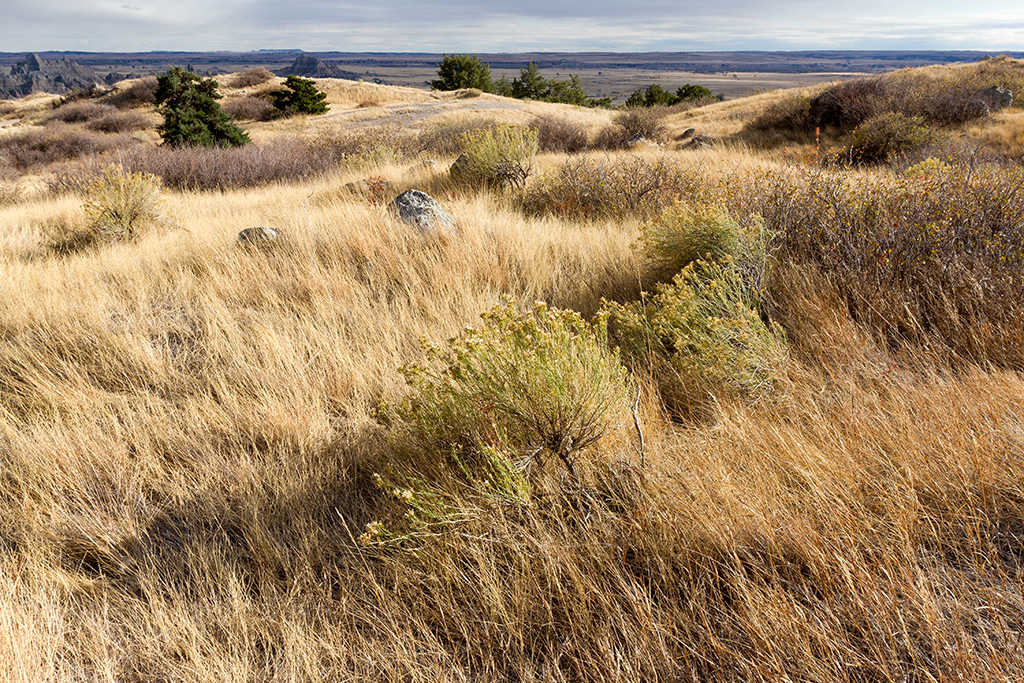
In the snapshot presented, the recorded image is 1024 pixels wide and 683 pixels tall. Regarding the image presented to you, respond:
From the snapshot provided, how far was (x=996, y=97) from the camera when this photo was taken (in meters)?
14.7

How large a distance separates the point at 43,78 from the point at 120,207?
5968 inches

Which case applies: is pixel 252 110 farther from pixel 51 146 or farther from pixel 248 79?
pixel 51 146

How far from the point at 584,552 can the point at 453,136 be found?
16024 millimetres

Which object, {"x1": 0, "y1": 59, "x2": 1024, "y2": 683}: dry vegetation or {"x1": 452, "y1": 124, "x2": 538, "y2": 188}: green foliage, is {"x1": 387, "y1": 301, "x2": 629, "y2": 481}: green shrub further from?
{"x1": 452, "y1": 124, "x2": 538, "y2": 188}: green foliage

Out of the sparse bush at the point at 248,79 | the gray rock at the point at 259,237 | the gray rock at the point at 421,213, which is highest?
the sparse bush at the point at 248,79

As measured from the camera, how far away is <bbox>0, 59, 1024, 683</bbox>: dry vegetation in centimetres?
158

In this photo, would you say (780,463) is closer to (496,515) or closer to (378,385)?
(496,515)

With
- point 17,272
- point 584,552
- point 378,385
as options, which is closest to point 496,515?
point 584,552

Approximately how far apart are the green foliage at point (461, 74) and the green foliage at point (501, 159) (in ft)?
116

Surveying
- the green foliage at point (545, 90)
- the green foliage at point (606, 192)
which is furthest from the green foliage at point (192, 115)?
the green foliage at point (545, 90)

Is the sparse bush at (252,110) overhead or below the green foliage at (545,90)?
below

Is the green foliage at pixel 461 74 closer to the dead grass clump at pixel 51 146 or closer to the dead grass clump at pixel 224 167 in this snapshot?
the dead grass clump at pixel 51 146

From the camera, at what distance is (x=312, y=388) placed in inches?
121

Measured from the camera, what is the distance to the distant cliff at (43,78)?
104 meters
